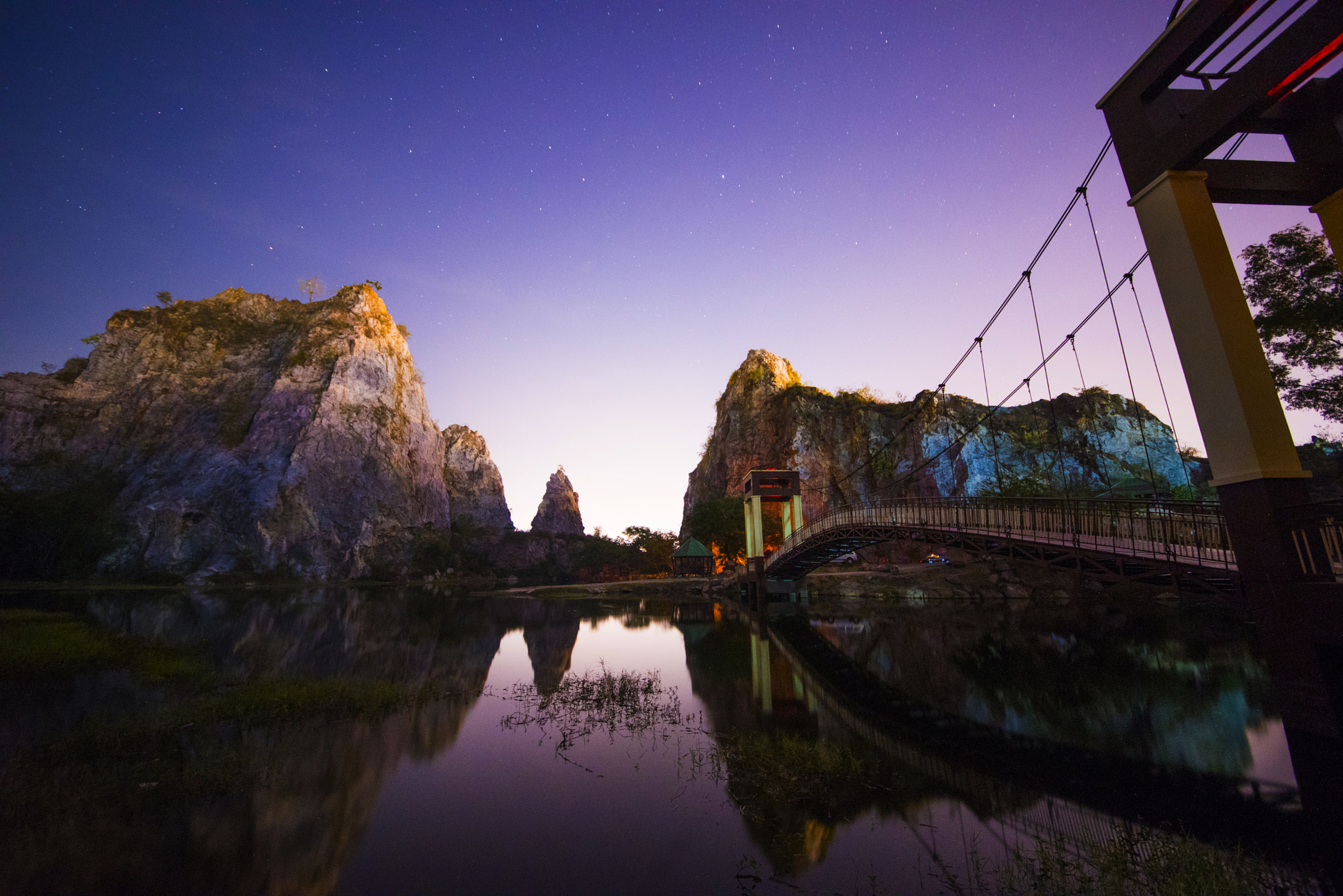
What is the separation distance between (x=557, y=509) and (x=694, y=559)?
274 ft

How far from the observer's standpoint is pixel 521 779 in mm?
8695

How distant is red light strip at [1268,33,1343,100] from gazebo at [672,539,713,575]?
57316 mm

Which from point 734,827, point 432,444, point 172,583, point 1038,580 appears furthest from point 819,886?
point 432,444

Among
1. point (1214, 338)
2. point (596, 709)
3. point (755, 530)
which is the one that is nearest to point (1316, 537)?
point (1214, 338)

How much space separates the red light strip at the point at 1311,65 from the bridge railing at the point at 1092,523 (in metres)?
7.43

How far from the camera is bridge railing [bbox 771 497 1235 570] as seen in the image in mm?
11500

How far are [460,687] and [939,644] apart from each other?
1785cm

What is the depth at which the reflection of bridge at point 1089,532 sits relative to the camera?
1135cm

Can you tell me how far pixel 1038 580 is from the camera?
3706 cm

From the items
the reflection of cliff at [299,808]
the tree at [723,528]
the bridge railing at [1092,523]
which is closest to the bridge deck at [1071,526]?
the bridge railing at [1092,523]

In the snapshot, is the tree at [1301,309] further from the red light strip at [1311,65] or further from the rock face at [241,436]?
the rock face at [241,436]

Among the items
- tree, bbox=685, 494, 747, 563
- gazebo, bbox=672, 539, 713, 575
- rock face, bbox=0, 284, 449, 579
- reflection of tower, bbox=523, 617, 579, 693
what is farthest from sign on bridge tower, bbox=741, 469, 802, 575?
rock face, bbox=0, 284, 449, 579

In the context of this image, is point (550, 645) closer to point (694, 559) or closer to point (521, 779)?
point (521, 779)

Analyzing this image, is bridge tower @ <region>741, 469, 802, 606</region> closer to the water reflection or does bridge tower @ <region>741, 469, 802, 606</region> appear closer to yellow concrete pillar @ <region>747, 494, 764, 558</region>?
yellow concrete pillar @ <region>747, 494, 764, 558</region>
